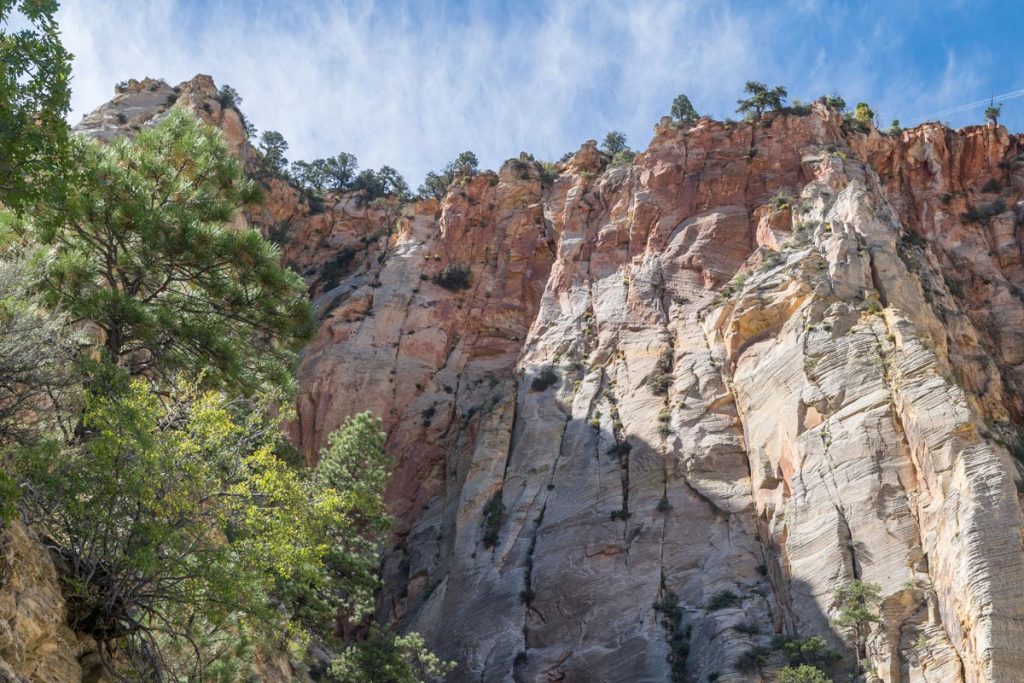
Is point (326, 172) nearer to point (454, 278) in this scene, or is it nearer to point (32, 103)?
point (454, 278)

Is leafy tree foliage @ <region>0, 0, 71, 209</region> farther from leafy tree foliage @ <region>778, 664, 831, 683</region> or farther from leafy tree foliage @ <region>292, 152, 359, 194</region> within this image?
leafy tree foliage @ <region>292, 152, 359, 194</region>

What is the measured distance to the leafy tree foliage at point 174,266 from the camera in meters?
18.5

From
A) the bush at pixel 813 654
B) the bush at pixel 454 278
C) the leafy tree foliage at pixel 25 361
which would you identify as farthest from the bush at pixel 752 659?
the bush at pixel 454 278

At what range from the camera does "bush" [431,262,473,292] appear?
62.1 metres

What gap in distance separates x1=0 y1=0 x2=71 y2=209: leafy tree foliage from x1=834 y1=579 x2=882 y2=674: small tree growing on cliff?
25.5 m

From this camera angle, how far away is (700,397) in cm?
4272

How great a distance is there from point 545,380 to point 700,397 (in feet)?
28.2

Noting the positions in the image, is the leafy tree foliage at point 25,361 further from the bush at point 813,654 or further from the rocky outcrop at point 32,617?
the bush at point 813,654

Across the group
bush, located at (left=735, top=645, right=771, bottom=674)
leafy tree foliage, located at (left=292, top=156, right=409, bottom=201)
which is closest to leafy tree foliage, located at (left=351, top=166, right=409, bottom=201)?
leafy tree foliage, located at (left=292, top=156, right=409, bottom=201)

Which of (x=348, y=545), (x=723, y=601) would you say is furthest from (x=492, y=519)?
(x=723, y=601)

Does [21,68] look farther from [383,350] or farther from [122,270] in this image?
[383,350]

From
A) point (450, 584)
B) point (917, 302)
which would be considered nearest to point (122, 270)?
point (450, 584)

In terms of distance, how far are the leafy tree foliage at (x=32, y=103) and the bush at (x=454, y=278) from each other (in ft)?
160

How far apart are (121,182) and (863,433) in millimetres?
26127
